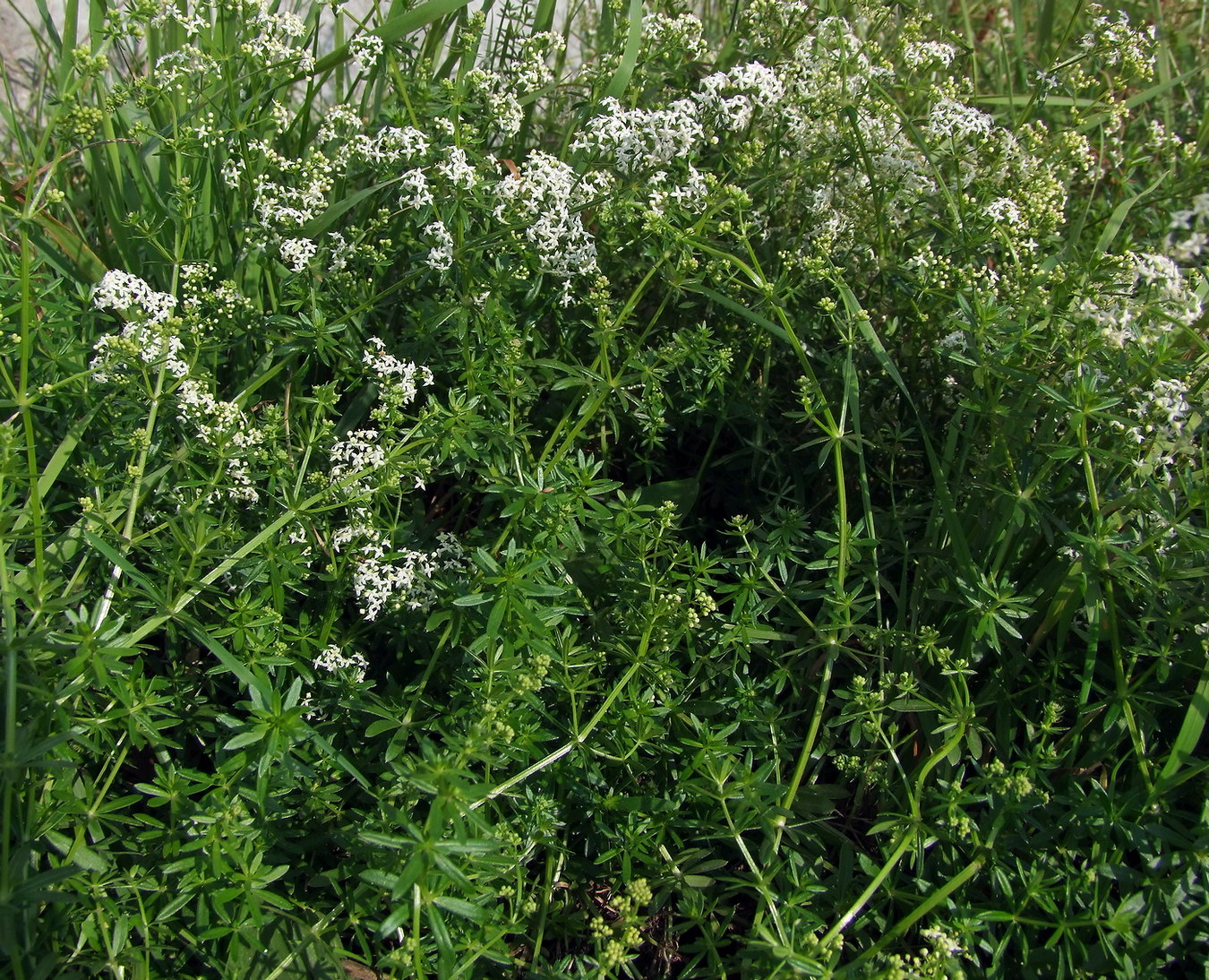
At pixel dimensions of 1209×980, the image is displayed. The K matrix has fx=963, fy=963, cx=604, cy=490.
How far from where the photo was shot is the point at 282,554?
2.62m

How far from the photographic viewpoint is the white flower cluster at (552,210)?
2.91m

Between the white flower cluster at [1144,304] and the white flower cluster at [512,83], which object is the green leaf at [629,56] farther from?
the white flower cluster at [1144,304]

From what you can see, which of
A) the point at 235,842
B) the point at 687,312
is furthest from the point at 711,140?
the point at 235,842

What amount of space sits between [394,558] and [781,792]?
3.93 ft

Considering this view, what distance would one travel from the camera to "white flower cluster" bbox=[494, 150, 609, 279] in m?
2.91

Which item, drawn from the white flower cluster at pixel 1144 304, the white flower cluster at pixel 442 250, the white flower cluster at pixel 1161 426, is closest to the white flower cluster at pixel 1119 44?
the white flower cluster at pixel 1144 304

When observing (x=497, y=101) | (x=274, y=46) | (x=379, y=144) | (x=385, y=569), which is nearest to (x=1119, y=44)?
(x=497, y=101)

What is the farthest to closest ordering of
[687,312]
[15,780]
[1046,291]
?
[687,312] < [1046,291] < [15,780]

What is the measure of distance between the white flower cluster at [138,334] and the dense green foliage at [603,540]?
0.08ft

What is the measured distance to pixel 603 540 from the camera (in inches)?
115

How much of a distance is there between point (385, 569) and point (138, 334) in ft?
3.02

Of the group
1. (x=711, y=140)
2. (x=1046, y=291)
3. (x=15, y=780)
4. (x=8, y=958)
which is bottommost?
(x=8, y=958)

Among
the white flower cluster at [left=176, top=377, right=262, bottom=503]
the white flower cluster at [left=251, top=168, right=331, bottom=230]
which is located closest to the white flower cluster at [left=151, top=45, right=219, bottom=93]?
the white flower cluster at [left=251, top=168, right=331, bottom=230]

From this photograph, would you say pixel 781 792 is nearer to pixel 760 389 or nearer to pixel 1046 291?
pixel 760 389
